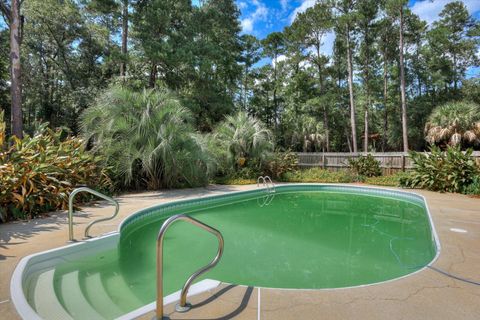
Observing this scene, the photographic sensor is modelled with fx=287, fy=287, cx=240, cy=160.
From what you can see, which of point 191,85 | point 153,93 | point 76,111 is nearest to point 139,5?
point 191,85

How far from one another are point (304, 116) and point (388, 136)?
7.38m

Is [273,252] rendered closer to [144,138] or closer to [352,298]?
[352,298]

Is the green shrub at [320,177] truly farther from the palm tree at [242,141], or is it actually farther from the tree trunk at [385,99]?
the tree trunk at [385,99]

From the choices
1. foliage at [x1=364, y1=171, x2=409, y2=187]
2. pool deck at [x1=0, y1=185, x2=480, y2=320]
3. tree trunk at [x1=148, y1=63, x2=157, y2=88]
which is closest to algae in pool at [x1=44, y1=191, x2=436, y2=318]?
pool deck at [x1=0, y1=185, x2=480, y2=320]

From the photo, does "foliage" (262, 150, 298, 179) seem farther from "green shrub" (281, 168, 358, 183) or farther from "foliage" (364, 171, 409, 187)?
"foliage" (364, 171, 409, 187)

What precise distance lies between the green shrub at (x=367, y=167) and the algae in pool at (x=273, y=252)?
5584 mm

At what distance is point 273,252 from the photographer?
179 inches

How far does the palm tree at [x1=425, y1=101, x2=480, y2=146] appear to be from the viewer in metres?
14.7

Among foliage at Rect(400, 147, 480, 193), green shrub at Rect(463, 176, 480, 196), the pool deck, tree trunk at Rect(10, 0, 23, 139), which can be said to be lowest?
the pool deck

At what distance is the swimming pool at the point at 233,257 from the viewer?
297cm

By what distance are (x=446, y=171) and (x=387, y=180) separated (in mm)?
2696

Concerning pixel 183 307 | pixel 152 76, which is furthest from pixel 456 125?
pixel 183 307

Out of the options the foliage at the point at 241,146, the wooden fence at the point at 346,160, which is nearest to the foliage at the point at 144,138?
the foliage at the point at 241,146

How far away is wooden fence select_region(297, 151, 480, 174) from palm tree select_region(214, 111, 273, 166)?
155 inches
